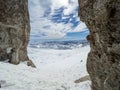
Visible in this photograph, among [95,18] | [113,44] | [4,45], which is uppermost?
[95,18]

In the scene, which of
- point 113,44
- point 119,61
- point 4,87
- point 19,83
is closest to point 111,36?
point 113,44

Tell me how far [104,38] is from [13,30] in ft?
45.1

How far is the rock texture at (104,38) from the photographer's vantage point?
605cm

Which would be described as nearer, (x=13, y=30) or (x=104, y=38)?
(x=104, y=38)

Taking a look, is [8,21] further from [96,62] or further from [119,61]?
[119,61]

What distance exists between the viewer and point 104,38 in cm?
645

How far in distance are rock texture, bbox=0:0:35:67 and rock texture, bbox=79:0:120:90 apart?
12231mm

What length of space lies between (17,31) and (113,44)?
14341 mm

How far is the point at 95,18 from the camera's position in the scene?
6539 millimetres

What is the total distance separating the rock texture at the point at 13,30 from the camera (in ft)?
61.8

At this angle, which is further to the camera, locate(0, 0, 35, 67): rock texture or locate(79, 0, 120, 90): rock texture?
locate(0, 0, 35, 67): rock texture

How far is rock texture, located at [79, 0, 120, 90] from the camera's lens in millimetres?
6051

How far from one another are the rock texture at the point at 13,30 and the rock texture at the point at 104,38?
12231 mm

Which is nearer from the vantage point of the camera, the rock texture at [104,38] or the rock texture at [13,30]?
the rock texture at [104,38]
